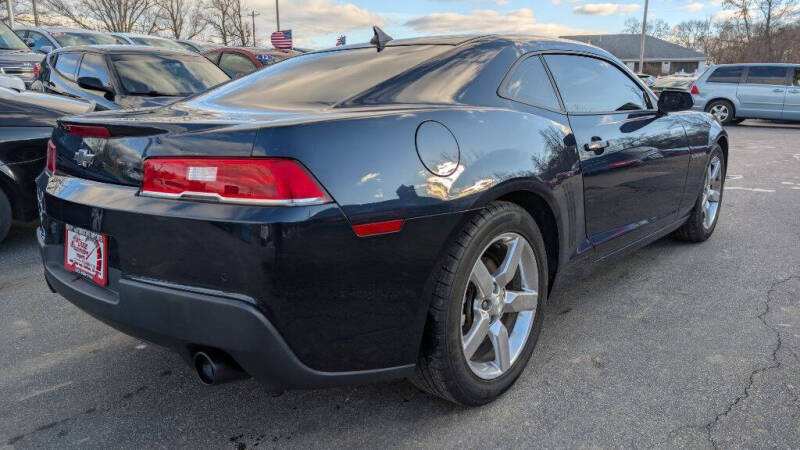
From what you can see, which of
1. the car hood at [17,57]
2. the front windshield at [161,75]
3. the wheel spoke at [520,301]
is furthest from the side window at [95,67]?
the car hood at [17,57]

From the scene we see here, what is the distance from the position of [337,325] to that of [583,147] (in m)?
1.55

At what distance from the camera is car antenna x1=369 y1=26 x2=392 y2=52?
2.88 m

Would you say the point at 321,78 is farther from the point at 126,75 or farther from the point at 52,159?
the point at 126,75

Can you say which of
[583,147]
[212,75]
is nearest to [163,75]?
[212,75]

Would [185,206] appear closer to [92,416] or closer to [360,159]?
[360,159]

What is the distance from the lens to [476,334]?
7.19 ft

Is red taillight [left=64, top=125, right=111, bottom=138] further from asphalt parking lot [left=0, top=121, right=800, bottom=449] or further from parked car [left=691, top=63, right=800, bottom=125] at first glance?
parked car [left=691, top=63, right=800, bottom=125]

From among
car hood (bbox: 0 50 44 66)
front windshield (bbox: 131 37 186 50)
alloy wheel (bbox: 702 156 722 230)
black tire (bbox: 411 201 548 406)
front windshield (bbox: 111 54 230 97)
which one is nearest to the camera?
black tire (bbox: 411 201 548 406)

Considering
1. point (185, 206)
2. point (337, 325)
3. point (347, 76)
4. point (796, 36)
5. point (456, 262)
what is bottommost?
point (337, 325)

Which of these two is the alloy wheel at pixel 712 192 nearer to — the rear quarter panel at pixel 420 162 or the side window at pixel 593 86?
the side window at pixel 593 86

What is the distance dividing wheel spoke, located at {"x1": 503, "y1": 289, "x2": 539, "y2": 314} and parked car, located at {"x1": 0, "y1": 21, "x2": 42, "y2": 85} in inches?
406

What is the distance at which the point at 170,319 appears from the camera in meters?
1.75

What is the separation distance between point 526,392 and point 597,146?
1.22 m

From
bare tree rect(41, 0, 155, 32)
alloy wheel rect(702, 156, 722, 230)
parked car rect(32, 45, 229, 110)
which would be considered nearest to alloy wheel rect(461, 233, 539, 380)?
alloy wheel rect(702, 156, 722, 230)
